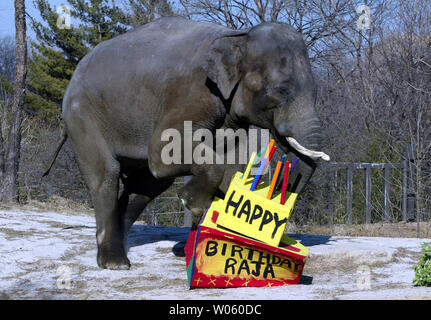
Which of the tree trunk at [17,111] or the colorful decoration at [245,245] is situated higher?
the tree trunk at [17,111]

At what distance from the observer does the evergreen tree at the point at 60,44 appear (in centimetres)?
2273

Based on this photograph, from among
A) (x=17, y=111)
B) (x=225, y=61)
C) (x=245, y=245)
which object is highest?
(x=17, y=111)

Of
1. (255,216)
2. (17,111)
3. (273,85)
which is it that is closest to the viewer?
(255,216)

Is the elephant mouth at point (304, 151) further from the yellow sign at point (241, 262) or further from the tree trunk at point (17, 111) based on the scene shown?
the tree trunk at point (17, 111)

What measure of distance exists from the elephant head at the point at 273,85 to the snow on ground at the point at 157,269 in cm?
96

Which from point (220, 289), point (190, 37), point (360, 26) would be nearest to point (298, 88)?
point (190, 37)

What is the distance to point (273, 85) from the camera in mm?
4926

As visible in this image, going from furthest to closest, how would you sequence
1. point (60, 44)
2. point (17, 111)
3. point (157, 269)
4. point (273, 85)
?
point (60, 44), point (17, 111), point (157, 269), point (273, 85)

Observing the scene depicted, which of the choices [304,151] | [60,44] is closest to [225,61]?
[304,151]

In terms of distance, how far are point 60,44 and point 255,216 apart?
2167 centimetres

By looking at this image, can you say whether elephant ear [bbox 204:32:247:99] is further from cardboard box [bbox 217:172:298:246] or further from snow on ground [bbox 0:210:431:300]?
snow on ground [bbox 0:210:431:300]

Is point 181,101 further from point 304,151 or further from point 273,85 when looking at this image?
point 304,151

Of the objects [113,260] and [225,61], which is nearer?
[225,61]

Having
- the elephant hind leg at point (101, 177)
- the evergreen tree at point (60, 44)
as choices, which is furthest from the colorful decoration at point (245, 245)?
the evergreen tree at point (60, 44)
